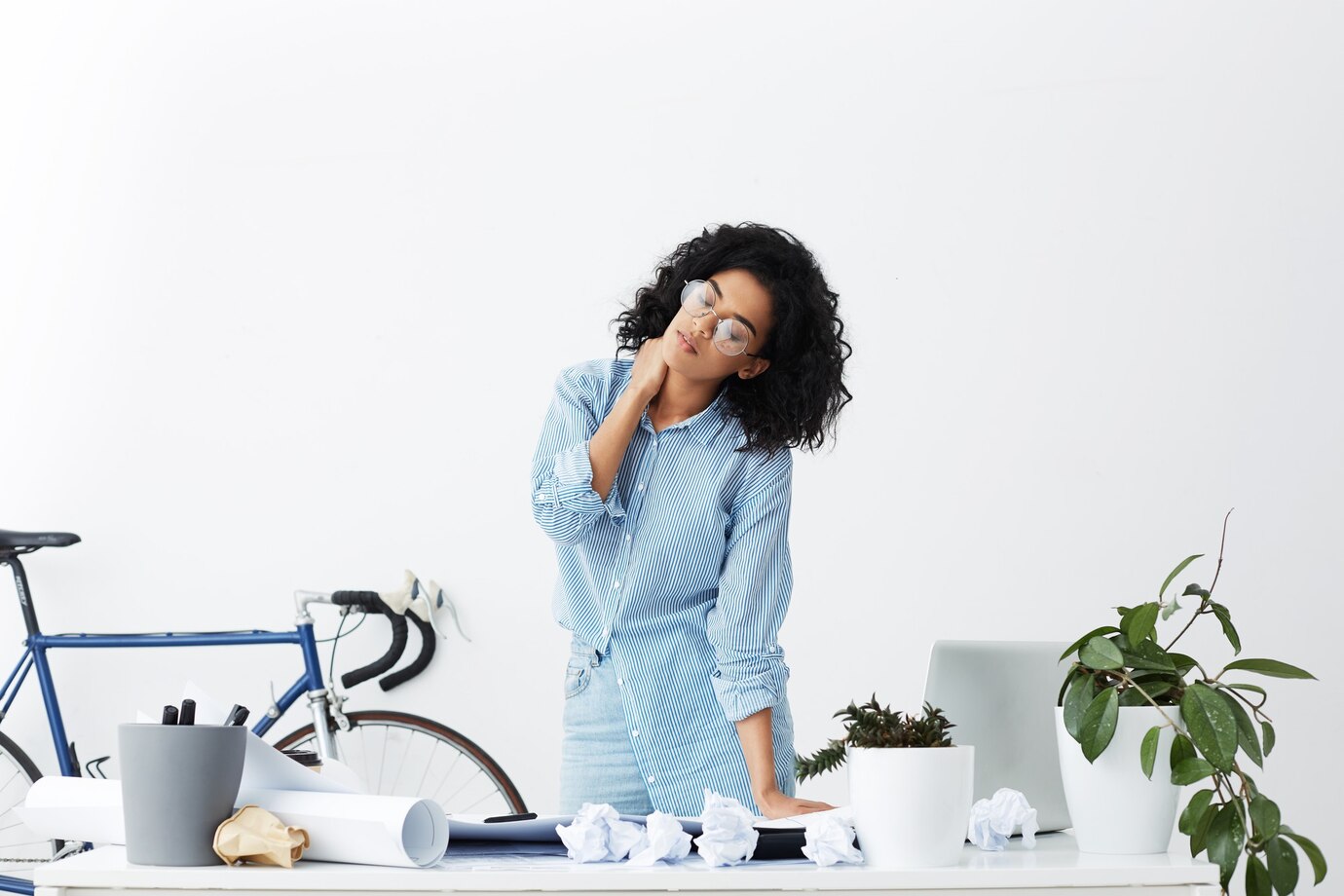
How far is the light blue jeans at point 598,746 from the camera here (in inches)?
62.1

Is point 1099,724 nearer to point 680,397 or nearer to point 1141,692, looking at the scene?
point 1141,692

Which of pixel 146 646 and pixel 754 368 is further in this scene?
pixel 146 646

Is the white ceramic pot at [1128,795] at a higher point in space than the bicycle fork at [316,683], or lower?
higher

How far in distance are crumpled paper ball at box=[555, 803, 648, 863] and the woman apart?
1.64ft

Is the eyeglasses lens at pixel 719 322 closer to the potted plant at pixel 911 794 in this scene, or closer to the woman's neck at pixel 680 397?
the woman's neck at pixel 680 397

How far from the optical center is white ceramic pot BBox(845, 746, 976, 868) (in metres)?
0.90

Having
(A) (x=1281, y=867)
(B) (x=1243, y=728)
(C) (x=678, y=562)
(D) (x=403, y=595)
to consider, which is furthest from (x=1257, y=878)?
(D) (x=403, y=595)

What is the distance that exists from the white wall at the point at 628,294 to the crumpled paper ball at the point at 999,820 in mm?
A: 1775

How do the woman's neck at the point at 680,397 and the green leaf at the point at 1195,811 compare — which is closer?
the green leaf at the point at 1195,811

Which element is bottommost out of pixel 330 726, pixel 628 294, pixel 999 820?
pixel 330 726

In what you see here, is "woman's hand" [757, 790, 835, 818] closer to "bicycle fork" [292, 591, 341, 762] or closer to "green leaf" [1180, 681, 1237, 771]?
"green leaf" [1180, 681, 1237, 771]

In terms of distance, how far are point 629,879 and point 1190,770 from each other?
445mm

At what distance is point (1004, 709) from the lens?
1.17m

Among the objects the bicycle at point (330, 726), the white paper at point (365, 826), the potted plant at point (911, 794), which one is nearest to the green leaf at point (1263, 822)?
the potted plant at point (911, 794)
